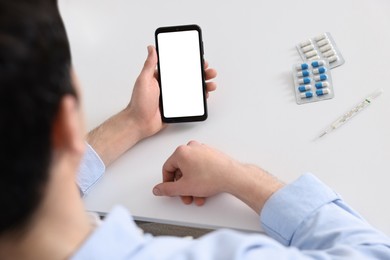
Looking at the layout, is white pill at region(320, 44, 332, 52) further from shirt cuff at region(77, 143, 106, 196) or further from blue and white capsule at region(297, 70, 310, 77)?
shirt cuff at region(77, 143, 106, 196)

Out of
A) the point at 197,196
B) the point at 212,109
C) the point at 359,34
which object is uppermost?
the point at 359,34

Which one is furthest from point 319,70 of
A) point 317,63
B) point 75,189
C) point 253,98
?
point 75,189

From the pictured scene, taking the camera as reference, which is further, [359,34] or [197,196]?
[359,34]

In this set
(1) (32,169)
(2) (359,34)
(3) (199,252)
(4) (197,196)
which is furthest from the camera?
(2) (359,34)

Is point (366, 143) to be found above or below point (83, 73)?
below

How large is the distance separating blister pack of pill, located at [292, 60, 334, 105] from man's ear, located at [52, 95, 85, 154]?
48 cm

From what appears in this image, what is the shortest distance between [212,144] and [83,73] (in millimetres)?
301

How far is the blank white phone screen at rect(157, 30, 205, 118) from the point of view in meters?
0.88

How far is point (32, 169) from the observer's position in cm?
44

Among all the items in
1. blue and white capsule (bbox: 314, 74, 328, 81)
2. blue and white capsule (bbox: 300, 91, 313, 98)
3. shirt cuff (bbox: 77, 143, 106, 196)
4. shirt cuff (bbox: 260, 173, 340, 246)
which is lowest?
shirt cuff (bbox: 260, 173, 340, 246)

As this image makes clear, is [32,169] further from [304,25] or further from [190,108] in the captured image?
[304,25]

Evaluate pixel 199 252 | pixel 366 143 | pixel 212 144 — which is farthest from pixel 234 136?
pixel 199 252

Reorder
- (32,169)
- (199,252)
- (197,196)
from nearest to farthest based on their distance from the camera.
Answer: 1. (32,169)
2. (199,252)
3. (197,196)

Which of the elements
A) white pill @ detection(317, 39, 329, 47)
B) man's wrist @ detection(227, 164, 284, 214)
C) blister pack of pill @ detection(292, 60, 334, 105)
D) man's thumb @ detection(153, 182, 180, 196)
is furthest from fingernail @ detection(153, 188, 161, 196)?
white pill @ detection(317, 39, 329, 47)
